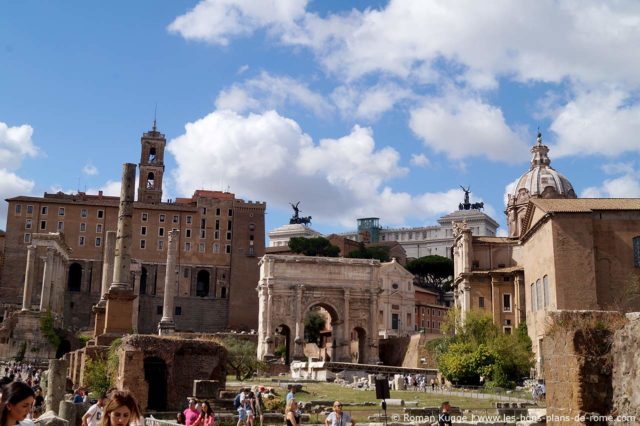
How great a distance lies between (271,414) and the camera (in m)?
19.6

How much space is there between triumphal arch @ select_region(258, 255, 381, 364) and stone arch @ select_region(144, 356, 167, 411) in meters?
30.3

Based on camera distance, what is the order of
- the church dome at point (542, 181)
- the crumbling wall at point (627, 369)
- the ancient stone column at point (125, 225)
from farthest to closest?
the church dome at point (542, 181) → the ancient stone column at point (125, 225) → the crumbling wall at point (627, 369)

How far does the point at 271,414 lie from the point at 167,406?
336cm

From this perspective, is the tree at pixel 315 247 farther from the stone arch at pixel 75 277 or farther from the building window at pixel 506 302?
the building window at pixel 506 302

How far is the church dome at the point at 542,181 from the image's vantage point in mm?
56281

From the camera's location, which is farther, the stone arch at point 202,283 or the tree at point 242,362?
the stone arch at point 202,283

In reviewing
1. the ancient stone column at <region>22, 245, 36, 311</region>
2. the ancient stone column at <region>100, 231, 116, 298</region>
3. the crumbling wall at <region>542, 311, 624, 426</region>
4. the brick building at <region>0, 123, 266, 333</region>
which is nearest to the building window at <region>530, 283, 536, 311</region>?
the ancient stone column at <region>100, 231, 116, 298</region>

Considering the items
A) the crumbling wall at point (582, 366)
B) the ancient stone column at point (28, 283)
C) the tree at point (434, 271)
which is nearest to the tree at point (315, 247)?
the tree at point (434, 271)

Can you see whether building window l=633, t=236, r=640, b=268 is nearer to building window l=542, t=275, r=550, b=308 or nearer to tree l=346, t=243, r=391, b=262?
building window l=542, t=275, r=550, b=308

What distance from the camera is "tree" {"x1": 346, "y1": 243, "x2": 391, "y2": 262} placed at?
91375mm

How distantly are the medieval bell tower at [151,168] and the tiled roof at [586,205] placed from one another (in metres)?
51.2

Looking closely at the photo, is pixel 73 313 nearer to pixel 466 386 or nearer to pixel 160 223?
pixel 160 223

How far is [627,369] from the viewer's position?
1162cm

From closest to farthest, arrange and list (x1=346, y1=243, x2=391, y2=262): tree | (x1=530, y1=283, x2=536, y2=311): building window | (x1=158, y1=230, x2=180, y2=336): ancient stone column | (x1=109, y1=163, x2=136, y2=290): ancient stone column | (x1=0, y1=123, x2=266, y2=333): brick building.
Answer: (x1=109, y1=163, x2=136, y2=290): ancient stone column < (x1=158, y1=230, x2=180, y2=336): ancient stone column < (x1=530, y1=283, x2=536, y2=311): building window < (x1=0, y1=123, x2=266, y2=333): brick building < (x1=346, y1=243, x2=391, y2=262): tree
